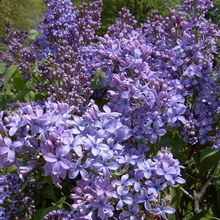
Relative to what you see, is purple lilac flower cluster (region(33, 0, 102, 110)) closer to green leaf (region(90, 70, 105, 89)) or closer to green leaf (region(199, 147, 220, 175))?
green leaf (region(90, 70, 105, 89))

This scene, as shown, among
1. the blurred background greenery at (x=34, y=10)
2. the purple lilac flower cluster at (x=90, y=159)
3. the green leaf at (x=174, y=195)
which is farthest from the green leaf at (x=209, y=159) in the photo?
the blurred background greenery at (x=34, y=10)

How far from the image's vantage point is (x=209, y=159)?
2.22 meters

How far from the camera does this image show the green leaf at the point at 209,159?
2.20 meters

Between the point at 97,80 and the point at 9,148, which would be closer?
the point at 9,148

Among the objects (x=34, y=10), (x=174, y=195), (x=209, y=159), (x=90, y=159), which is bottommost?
(x=34, y=10)

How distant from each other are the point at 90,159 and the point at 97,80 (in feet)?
Result: 3.87

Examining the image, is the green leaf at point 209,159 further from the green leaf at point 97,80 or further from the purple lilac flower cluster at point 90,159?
the green leaf at point 97,80

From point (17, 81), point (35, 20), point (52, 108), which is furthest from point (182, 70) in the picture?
point (35, 20)

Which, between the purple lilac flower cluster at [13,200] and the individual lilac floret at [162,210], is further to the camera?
the purple lilac flower cluster at [13,200]

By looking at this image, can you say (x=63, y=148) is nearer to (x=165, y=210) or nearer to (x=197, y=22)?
(x=165, y=210)

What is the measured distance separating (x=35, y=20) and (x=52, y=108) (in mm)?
27305

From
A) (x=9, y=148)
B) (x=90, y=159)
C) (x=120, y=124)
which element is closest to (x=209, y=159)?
(x=120, y=124)

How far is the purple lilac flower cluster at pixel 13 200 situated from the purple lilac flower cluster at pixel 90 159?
1.04 m

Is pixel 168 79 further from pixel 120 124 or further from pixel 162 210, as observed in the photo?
pixel 162 210
